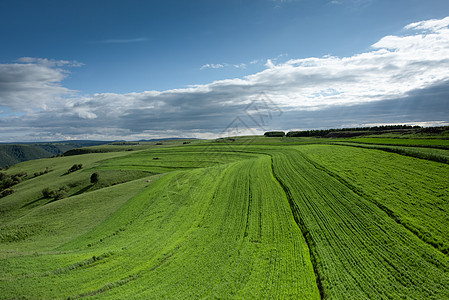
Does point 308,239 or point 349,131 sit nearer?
point 308,239

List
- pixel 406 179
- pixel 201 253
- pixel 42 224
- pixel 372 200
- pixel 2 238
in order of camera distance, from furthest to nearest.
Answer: pixel 42 224
pixel 2 238
pixel 406 179
pixel 372 200
pixel 201 253

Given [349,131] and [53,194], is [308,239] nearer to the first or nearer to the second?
[53,194]

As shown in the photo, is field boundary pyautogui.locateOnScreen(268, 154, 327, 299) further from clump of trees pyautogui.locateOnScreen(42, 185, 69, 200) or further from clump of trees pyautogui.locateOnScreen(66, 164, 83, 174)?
clump of trees pyautogui.locateOnScreen(66, 164, 83, 174)

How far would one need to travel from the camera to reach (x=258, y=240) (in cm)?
2086

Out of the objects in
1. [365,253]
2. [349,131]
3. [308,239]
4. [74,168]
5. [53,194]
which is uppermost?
[349,131]

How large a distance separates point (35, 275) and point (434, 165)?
48367 mm

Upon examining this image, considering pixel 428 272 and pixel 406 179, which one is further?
pixel 406 179

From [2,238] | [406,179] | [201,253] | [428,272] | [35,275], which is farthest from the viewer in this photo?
[2,238]

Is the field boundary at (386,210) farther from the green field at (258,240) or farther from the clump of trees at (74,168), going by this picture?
the clump of trees at (74,168)

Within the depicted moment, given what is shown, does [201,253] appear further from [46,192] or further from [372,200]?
[46,192]

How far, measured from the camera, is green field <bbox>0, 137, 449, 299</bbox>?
1472cm

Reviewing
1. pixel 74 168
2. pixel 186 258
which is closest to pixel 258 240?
pixel 186 258

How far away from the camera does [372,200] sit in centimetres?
2488

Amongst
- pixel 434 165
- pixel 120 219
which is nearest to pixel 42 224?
pixel 120 219
